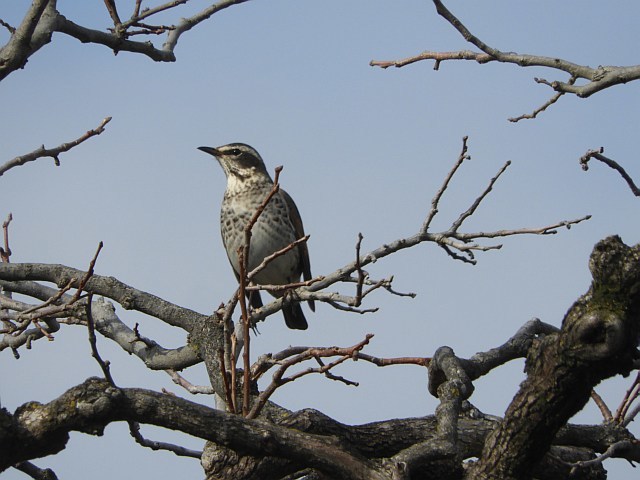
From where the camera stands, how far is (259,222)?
9469 mm

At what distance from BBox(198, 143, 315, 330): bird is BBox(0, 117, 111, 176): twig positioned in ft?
11.3

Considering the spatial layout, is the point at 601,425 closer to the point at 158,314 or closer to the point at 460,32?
the point at 460,32

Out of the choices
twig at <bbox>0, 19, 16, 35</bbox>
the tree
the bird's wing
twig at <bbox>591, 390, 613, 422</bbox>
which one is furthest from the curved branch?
the bird's wing

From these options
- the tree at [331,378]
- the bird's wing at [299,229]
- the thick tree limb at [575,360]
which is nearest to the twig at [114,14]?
the tree at [331,378]

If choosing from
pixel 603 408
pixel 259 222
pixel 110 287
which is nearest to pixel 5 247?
pixel 110 287

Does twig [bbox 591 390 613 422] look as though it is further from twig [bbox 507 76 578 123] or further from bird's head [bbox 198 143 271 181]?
bird's head [bbox 198 143 271 181]

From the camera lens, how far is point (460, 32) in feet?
15.3

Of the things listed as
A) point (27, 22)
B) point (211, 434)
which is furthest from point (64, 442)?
point (27, 22)

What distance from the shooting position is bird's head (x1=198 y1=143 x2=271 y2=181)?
33.7 ft

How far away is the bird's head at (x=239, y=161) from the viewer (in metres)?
10.3

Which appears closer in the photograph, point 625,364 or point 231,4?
point 625,364

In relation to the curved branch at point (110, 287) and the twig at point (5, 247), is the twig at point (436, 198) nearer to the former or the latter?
the curved branch at point (110, 287)

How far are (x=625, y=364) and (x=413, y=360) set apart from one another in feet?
5.11

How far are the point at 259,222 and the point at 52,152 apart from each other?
395 cm
